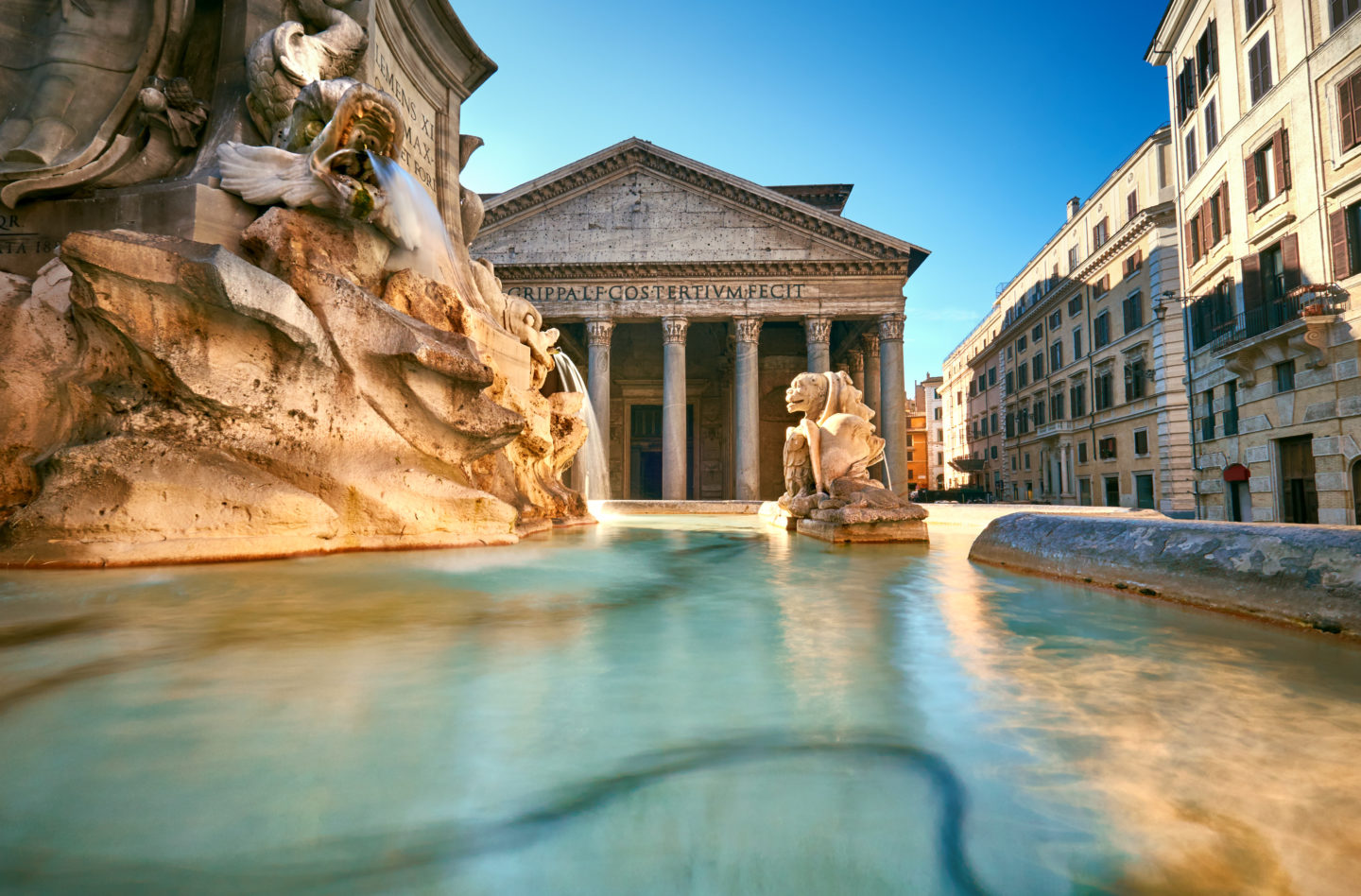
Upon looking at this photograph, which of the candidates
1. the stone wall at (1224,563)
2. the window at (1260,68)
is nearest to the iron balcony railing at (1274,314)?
the window at (1260,68)

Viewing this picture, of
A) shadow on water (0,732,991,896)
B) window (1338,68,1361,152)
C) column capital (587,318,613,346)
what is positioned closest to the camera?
shadow on water (0,732,991,896)

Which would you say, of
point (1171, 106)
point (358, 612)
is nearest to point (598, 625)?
point (358, 612)

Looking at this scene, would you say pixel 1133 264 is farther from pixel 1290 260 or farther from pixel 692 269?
pixel 692 269

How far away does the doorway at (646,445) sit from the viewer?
95.3ft

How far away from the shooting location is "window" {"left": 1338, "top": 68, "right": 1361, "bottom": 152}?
11023mm

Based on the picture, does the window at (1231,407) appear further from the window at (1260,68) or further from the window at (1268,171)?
the window at (1260,68)

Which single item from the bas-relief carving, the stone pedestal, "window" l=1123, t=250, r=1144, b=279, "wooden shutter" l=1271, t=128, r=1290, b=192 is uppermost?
"window" l=1123, t=250, r=1144, b=279

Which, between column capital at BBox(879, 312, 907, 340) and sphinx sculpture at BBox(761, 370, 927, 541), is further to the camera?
column capital at BBox(879, 312, 907, 340)

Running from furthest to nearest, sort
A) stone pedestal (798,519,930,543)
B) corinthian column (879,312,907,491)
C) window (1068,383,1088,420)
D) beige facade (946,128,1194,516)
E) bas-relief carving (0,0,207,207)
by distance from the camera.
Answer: window (1068,383,1088,420), beige facade (946,128,1194,516), corinthian column (879,312,907,491), stone pedestal (798,519,930,543), bas-relief carving (0,0,207,207)

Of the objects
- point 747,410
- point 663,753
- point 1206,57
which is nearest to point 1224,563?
point 663,753

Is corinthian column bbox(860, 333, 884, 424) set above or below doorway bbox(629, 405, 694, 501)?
above

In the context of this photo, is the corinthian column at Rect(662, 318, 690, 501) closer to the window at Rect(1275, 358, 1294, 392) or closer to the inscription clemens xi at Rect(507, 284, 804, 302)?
the inscription clemens xi at Rect(507, 284, 804, 302)

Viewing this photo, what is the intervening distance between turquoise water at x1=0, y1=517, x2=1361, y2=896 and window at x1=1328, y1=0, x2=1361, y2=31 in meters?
15.3

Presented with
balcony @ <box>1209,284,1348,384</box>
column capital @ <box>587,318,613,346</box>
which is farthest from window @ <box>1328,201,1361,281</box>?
column capital @ <box>587,318,613,346</box>
